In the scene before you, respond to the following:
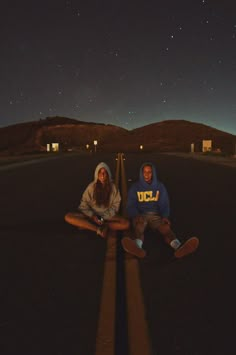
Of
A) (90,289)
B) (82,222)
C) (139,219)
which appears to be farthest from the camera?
(82,222)

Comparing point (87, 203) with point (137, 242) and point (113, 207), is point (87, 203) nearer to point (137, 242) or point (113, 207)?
point (113, 207)

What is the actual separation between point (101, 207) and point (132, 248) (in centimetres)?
183

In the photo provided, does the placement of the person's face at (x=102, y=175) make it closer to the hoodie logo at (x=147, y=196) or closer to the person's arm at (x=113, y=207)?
the person's arm at (x=113, y=207)

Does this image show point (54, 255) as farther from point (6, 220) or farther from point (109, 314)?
point (6, 220)

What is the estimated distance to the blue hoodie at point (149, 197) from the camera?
7.10 metres

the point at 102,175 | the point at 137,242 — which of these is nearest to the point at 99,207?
the point at 102,175

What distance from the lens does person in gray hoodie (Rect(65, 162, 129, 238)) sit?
25.1ft

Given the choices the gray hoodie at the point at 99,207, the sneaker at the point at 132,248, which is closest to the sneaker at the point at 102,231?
the gray hoodie at the point at 99,207

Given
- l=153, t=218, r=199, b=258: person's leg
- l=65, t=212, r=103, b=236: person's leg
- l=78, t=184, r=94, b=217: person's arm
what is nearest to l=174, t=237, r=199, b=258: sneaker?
l=153, t=218, r=199, b=258: person's leg

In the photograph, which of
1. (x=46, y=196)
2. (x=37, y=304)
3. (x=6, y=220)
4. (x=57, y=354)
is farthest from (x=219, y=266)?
(x=46, y=196)

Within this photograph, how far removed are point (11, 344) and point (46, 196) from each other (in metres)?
10.5

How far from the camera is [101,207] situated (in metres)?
7.85

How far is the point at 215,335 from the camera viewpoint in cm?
368

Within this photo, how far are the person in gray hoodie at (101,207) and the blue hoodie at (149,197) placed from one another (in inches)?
25.8
